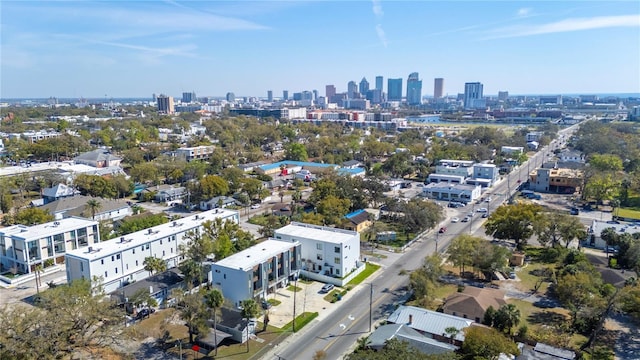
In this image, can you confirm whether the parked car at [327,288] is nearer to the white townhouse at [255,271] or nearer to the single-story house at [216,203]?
the white townhouse at [255,271]

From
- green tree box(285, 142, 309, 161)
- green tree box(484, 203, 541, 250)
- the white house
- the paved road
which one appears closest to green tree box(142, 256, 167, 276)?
the paved road

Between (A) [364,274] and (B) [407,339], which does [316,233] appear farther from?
(B) [407,339]

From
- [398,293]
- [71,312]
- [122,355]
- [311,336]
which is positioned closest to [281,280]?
[311,336]

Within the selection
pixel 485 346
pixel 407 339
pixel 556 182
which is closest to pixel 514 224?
pixel 485 346

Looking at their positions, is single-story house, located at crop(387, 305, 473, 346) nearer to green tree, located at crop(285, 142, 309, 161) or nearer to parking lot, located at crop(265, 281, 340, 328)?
parking lot, located at crop(265, 281, 340, 328)

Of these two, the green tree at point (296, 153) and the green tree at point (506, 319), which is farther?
the green tree at point (296, 153)

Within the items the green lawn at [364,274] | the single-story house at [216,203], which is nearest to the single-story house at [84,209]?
the single-story house at [216,203]
